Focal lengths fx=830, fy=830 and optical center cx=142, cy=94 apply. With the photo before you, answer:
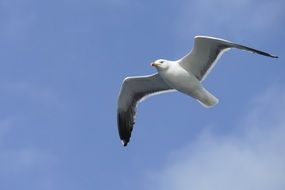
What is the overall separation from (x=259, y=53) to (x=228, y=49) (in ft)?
3.15

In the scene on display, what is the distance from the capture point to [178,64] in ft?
60.7

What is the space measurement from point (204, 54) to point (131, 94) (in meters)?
2.45

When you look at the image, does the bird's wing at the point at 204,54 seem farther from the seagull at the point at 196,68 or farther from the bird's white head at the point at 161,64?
the bird's white head at the point at 161,64

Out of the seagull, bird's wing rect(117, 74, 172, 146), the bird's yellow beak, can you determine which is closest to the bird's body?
the seagull

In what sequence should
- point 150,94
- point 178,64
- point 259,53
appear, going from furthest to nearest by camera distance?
point 150,94 < point 178,64 < point 259,53

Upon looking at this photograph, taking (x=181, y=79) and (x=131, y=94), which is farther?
(x=131, y=94)

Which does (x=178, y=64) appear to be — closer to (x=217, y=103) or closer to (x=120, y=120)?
(x=217, y=103)

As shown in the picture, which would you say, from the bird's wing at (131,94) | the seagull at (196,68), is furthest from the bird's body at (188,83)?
the bird's wing at (131,94)

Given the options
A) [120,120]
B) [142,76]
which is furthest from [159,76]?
[120,120]

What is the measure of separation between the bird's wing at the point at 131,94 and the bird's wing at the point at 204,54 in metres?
0.99

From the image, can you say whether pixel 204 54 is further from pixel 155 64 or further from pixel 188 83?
pixel 155 64

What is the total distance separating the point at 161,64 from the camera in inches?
723

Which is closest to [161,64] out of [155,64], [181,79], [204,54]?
[155,64]

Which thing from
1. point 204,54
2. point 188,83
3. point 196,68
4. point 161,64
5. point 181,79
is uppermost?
point 161,64
